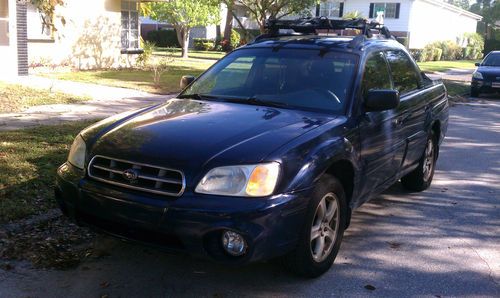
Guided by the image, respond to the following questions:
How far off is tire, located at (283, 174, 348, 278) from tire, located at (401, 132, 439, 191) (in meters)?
2.38

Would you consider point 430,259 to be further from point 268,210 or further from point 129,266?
point 129,266

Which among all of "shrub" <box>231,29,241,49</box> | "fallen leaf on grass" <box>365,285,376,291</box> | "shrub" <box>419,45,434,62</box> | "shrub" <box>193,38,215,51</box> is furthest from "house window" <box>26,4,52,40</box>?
"shrub" <box>419,45,434,62</box>

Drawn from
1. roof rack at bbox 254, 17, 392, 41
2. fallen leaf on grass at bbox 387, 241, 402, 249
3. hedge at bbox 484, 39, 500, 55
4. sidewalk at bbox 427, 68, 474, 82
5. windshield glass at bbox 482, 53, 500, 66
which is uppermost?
hedge at bbox 484, 39, 500, 55

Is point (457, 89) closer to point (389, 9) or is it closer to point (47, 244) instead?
point (47, 244)

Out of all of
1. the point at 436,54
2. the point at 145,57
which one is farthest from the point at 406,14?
the point at 145,57

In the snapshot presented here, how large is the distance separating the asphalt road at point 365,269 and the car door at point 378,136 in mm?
538

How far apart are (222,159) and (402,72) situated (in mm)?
3050

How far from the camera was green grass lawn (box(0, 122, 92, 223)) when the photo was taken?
5059mm

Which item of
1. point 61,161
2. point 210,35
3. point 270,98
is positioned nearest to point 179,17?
point 210,35

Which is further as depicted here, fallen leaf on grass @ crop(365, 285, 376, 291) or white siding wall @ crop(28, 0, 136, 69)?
white siding wall @ crop(28, 0, 136, 69)

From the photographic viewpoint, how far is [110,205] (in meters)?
3.60

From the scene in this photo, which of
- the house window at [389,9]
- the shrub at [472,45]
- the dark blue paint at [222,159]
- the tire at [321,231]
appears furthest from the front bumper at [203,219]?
the shrub at [472,45]

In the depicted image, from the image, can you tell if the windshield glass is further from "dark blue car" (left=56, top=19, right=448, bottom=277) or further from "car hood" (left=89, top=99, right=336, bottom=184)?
"car hood" (left=89, top=99, right=336, bottom=184)

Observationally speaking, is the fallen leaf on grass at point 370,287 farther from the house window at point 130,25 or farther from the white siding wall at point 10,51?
the house window at point 130,25
